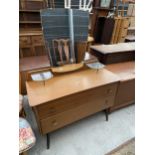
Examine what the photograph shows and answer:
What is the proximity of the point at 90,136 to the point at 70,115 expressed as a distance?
0.45 meters

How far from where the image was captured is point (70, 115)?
4.39ft

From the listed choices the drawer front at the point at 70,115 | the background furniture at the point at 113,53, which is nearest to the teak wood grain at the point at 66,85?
the drawer front at the point at 70,115

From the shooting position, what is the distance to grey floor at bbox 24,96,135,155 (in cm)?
141

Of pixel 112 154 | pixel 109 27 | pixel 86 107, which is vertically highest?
pixel 109 27

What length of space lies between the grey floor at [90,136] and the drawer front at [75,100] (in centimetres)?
43

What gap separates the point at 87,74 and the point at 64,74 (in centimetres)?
26

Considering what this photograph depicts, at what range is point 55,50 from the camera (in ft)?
4.43

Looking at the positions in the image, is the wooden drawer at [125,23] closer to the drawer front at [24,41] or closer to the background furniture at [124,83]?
the background furniture at [124,83]

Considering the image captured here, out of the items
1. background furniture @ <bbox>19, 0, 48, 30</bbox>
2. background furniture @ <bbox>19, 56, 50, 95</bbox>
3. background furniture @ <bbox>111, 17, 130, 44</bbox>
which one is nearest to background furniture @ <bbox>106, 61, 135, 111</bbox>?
→ background furniture @ <bbox>19, 56, 50, 95</bbox>

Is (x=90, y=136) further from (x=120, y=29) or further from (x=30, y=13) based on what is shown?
(x=120, y=29)

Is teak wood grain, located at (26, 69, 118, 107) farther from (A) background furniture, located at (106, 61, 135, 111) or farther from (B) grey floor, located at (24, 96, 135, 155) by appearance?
(B) grey floor, located at (24, 96, 135, 155)

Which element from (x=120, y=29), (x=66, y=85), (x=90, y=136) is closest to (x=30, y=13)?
(x=66, y=85)
